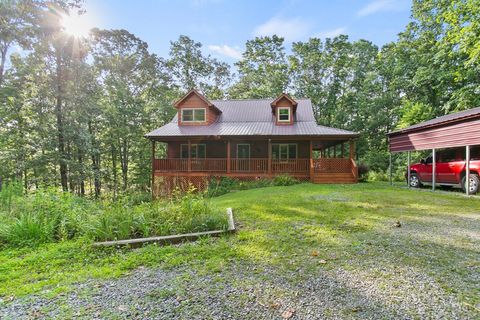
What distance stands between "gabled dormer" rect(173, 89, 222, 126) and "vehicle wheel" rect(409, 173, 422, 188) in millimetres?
12518

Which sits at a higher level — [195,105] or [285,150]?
[195,105]

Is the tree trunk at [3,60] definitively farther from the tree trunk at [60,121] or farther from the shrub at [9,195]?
the shrub at [9,195]

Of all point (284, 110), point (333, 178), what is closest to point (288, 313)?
point (333, 178)

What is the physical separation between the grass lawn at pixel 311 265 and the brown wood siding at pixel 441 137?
491cm

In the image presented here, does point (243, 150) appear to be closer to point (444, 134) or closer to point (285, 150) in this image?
point (285, 150)

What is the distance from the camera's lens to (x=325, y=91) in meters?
28.2

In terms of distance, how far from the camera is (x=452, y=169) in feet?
34.0

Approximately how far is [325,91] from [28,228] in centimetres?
2850

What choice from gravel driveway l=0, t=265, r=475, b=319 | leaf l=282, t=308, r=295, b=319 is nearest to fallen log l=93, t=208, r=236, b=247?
gravel driveway l=0, t=265, r=475, b=319

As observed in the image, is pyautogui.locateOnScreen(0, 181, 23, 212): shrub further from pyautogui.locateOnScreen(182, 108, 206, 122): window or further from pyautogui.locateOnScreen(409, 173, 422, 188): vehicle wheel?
pyautogui.locateOnScreen(409, 173, 422, 188): vehicle wheel

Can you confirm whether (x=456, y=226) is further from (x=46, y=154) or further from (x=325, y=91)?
(x=325, y=91)

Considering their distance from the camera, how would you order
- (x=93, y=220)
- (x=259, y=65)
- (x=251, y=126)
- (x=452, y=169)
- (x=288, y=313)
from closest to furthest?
(x=288, y=313) < (x=93, y=220) < (x=452, y=169) < (x=251, y=126) < (x=259, y=65)

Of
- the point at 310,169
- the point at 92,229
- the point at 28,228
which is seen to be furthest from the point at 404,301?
the point at 310,169

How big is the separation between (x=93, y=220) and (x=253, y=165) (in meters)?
11.6
